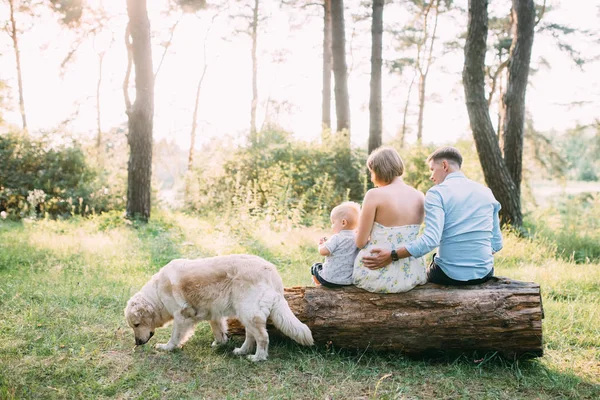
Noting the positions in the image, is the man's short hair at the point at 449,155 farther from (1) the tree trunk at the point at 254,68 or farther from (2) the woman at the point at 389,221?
(1) the tree trunk at the point at 254,68

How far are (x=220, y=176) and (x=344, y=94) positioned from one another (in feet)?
16.7

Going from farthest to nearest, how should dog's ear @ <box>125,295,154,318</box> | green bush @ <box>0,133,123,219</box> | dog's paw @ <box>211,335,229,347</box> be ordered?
green bush @ <box>0,133,123,219</box> → dog's paw @ <box>211,335,229,347</box> → dog's ear @ <box>125,295,154,318</box>

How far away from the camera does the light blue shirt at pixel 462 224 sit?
3.88 metres

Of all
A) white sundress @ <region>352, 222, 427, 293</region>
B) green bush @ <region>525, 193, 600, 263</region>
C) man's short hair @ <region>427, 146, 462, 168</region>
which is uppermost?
man's short hair @ <region>427, 146, 462, 168</region>

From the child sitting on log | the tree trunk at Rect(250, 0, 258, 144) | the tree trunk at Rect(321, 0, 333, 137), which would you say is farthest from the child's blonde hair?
the tree trunk at Rect(250, 0, 258, 144)

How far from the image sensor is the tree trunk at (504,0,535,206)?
9469 millimetres

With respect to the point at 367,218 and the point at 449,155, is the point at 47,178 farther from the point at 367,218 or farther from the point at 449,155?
the point at 449,155

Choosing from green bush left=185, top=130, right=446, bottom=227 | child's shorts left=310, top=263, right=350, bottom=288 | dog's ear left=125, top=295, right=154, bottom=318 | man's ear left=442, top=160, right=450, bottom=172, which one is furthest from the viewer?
green bush left=185, top=130, right=446, bottom=227

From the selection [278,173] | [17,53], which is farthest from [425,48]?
[17,53]

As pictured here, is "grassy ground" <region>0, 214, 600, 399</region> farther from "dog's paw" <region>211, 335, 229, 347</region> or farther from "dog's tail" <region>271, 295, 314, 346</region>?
"dog's tail" <region>271, 295, 314, 346</region>

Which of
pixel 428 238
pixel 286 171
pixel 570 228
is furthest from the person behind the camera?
pixel 286 171

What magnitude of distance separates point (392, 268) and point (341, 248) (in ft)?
1.72

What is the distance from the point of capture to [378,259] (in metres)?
3.93

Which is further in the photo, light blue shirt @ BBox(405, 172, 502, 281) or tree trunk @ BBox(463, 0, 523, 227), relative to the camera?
tree trunk @ BBox(463, 0, 523, 227)
